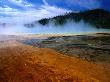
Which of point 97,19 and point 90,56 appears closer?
point 90,56

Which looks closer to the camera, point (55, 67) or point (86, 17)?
point (55, 67)

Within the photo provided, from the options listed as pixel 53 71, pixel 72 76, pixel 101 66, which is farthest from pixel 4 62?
pixel 101 66

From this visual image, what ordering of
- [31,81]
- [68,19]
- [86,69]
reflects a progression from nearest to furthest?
[31,81]
[86,69]
[68,19]

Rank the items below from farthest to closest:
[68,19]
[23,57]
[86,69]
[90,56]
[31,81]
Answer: [68,19] < [90,56] < [23,57] < [86,69] < [31,81]

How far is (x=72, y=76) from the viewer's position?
7598 millimetres

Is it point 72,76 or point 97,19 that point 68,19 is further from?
point 72,76

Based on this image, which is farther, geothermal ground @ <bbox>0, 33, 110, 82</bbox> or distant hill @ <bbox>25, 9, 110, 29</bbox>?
distant hill @ <bbox>25, 9, 110, 29</bbox>

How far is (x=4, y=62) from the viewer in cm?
943

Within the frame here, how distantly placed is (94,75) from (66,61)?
81.8 inches

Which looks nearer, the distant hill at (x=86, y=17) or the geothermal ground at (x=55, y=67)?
the geothermal ground at (x=55, y=67)

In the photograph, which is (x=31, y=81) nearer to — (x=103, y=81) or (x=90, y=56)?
(x=103, y=81)

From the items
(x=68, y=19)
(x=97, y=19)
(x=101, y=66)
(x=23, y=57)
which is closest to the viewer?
(x=101, y=66)

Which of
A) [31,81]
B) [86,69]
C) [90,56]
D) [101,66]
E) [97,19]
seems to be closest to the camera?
[31,81]

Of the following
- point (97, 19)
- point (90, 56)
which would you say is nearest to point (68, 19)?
point (97, 19)
